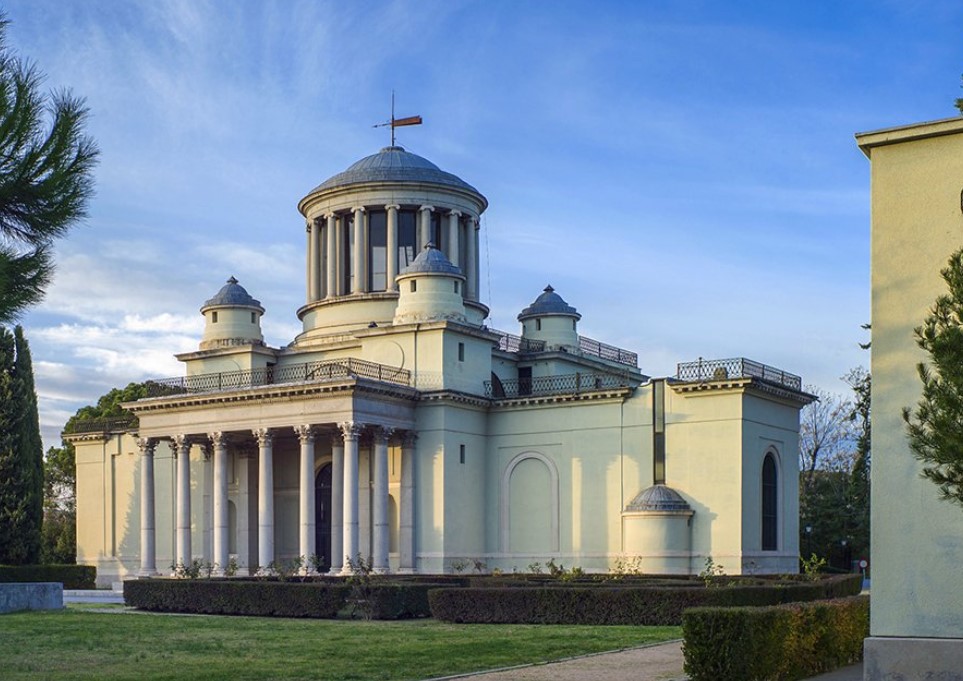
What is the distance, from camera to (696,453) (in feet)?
149

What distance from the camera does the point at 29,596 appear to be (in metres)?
36.2

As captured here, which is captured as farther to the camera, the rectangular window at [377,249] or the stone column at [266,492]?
the rectangular window at [377,249]

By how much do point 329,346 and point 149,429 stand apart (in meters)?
7.86

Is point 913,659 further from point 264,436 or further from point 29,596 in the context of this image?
point 264,436

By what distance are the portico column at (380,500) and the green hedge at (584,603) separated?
1640cm

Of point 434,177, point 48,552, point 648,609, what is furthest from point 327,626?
point 48,552

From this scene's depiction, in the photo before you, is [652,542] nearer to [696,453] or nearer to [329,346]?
[696,453]

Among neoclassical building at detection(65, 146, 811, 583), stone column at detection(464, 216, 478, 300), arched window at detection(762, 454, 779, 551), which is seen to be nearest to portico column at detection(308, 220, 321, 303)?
neoclassical building at detection(65, 146, 811, 583)

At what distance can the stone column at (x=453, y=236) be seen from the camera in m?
55.0

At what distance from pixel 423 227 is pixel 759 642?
1536 inches

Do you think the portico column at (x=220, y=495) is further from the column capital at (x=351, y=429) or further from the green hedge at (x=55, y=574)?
the green hedge at (x=55, y=574)

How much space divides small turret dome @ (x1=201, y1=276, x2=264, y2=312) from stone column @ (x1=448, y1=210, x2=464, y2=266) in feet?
27.8

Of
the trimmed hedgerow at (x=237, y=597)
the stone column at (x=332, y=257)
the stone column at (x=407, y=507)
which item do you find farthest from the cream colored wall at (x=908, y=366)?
the stone column at (x=332, y=257)

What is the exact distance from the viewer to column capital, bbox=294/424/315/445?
47062mm
